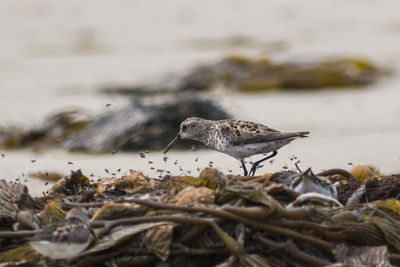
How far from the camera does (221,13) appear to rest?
28.7 ft

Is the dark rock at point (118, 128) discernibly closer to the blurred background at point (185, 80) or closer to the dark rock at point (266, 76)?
the blurred background at point (185, 80)

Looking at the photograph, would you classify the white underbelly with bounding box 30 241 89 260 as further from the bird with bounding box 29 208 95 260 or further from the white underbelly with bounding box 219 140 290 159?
the white underbelly with bounding box 219 140 290 159

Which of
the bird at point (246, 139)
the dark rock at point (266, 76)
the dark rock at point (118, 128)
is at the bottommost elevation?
the dark rock at point (118, 128)

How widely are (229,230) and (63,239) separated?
47 cm

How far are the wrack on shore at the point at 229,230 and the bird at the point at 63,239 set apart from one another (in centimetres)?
5

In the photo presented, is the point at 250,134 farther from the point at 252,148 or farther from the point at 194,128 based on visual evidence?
the point at 194,128

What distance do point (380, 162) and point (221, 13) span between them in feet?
15.8

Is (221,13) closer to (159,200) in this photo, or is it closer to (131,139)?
(131,139)

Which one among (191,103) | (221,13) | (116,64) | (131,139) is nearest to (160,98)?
(191,103)

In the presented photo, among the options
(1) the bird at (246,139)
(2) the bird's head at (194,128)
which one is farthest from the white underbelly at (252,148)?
(2) the bird's head at (194,128)

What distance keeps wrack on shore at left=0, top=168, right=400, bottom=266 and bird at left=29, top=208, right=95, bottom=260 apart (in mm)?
52

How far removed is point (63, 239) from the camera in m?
2.12

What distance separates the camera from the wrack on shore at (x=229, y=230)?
2197 millimetres

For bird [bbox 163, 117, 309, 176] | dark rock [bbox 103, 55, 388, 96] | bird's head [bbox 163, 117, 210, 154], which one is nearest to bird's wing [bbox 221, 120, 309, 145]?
bird [bbox 163, 117, 309, 176]
